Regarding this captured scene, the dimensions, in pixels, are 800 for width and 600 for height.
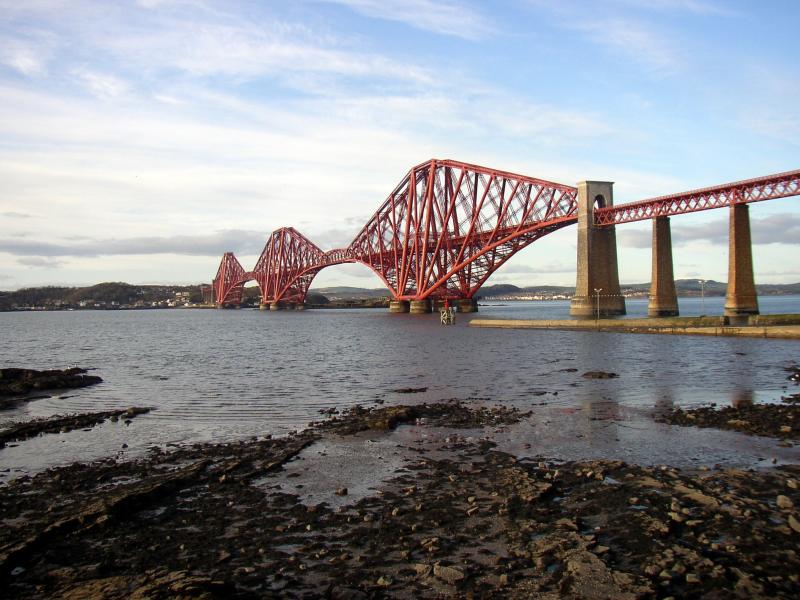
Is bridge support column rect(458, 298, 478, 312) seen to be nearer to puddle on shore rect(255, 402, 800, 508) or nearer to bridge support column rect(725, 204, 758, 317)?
bridge support column rect(725, 204, 758, 317)

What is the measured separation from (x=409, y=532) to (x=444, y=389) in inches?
639

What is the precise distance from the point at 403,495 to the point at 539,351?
32.6 metres

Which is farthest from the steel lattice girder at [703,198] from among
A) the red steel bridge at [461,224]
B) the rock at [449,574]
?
the rock at [449,574]

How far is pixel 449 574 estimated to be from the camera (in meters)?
7.30

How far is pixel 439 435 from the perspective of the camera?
15484 millimetres

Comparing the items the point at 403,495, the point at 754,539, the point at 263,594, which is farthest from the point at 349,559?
the point at 754,539

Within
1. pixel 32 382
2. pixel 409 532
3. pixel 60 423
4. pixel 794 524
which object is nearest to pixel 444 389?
pixel 60 423

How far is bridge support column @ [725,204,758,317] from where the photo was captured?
173ft

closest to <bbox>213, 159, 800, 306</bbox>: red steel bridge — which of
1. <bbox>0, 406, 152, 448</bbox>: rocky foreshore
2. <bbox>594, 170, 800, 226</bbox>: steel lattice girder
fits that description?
<bbox>594, 170, 800, 226</bbox>: steel lattice girder

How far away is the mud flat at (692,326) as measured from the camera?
45156 mm

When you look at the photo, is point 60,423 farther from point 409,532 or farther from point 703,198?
point 703,198

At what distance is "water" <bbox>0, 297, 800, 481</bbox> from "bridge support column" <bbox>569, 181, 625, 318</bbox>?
2518 cm

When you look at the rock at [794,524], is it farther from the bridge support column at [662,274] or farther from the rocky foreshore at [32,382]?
the bridge support column at [662,274]

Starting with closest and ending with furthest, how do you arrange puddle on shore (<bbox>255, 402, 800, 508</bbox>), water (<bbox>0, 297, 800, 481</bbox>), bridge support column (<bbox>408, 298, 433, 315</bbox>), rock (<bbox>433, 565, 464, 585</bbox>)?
rock (<bbox>433, 565, 464, 585</bbox>), puddle on shore (<bbox>255, 402, 800, 508</bbox>), water (<bbox>0, 297, 800, 481</bbox>), bridge support column (<bbox>408, 298, 433, 315</bbox>)
